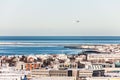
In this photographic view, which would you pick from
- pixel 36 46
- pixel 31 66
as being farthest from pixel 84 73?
pixel 36 46

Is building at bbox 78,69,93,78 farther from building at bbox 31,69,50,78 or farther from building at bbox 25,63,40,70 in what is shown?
building at bbox 25,63,40,70

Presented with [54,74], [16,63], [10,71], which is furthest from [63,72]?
[16,63]

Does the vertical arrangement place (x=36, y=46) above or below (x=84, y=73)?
below

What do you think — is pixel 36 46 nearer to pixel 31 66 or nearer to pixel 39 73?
pixel 31 66

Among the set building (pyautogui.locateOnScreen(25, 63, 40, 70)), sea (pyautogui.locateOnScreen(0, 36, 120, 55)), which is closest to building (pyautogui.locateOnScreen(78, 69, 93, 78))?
building (pyautogui.locateOnScreen(25, 63, 40, 70))

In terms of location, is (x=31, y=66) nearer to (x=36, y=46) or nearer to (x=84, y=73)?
(x=84, y=73)

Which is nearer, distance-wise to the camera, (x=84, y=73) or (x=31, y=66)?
(x=84, y=73)

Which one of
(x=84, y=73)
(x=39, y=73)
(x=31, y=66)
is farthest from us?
(x=31, y=66)

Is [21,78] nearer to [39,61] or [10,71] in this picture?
[10,71]

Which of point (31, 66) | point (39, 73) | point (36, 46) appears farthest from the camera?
point (36, 46)

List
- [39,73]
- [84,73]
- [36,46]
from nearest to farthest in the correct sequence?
1. [84,73]
2. [39,73]
3. [36,46]

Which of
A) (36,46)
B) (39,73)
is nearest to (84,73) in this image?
(39,73)
